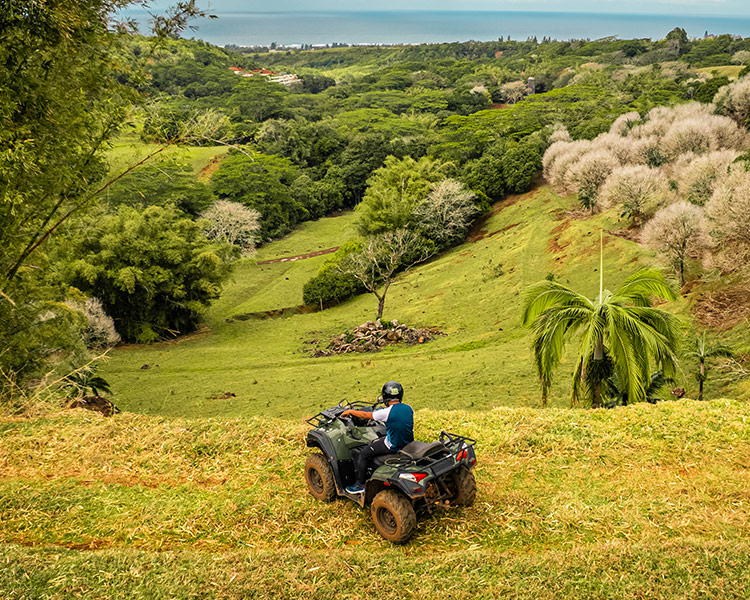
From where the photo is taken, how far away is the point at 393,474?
6.89 m

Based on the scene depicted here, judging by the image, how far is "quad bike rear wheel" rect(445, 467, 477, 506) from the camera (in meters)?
7.35

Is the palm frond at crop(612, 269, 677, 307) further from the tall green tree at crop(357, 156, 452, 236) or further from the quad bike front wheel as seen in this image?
the tall green tree at crop(357, 156, 452, 236)

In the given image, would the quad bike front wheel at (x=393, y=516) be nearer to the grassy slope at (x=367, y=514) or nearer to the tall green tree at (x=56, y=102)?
the grassy slope at (x=367, y=514)

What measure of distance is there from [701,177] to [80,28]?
4011cm

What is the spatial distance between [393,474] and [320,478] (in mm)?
1769

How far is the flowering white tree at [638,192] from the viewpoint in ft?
127

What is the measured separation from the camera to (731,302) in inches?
1000

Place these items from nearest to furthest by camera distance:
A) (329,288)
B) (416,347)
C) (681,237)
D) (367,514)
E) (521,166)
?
(367,514) < (681,237) < (416,347) < (329,288) < (521,166)

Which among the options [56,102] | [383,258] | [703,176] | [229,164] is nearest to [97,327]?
[383,258]

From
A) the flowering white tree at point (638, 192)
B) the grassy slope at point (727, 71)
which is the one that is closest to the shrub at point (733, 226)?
the flowering white tree at point (638, 192)

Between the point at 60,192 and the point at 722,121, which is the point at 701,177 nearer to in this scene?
the point at 722,121

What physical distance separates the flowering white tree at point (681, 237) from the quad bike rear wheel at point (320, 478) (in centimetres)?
2760

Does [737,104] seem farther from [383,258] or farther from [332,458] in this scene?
[332,458]

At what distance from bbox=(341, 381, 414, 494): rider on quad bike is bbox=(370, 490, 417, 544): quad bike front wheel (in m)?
0.54
